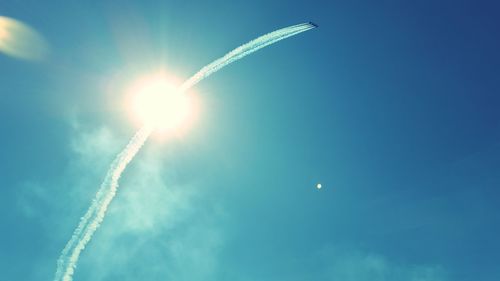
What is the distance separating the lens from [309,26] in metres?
134
